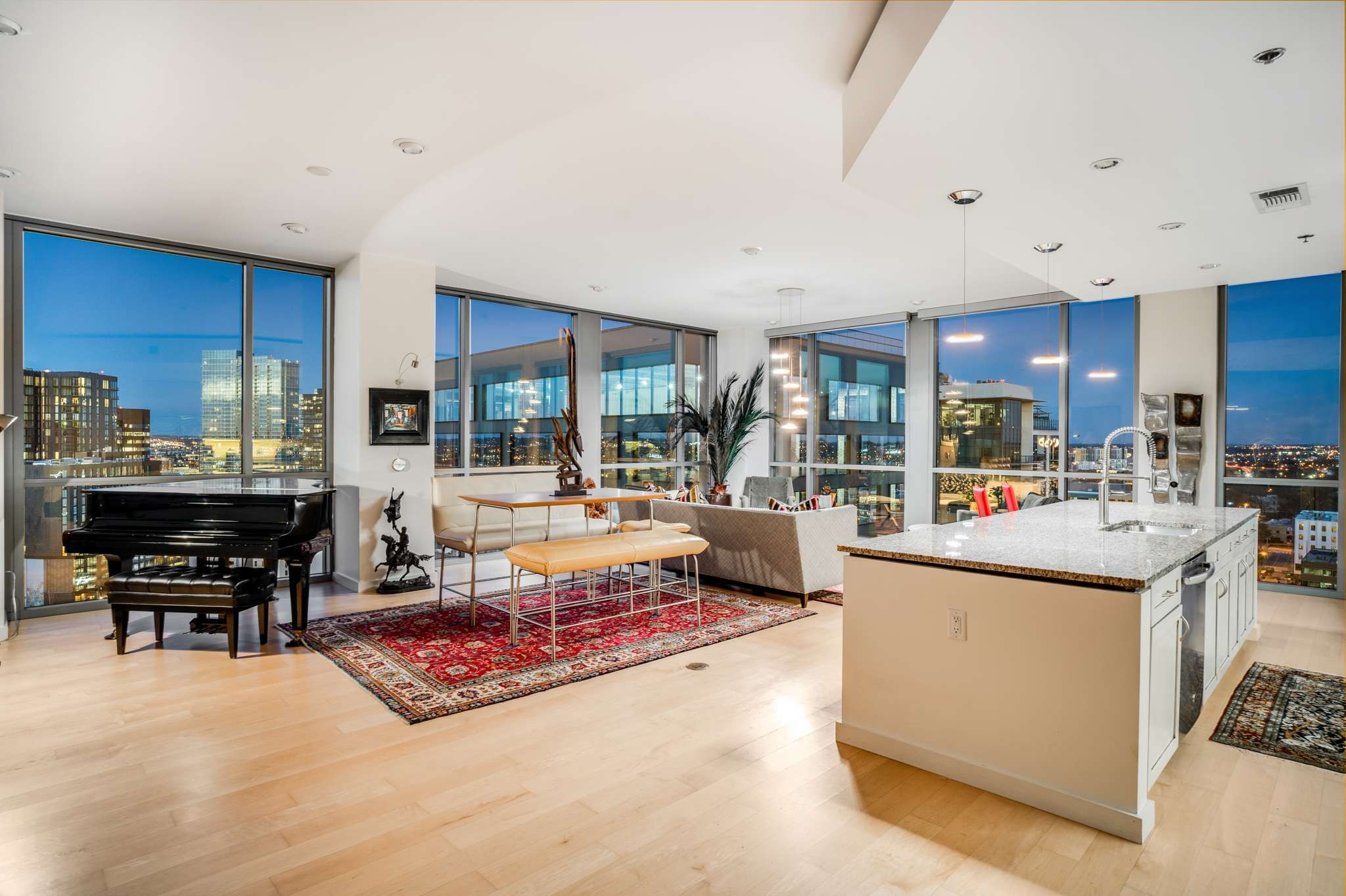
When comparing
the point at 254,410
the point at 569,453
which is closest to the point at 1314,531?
the point at 569,453

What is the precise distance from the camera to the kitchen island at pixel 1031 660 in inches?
86.2

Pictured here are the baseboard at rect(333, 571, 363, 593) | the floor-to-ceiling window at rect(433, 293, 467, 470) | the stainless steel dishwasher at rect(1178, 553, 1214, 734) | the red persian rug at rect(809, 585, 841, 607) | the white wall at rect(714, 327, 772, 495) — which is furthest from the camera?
the white wall at rect(714, 327, 772, 495)

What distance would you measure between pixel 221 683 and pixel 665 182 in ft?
11.7

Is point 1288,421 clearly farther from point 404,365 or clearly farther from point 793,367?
point 404,365

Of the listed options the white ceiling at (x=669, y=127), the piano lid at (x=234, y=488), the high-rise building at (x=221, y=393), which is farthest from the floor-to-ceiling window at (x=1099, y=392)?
the high-rise building at (x=221, y=393)

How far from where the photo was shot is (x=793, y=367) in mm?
9180

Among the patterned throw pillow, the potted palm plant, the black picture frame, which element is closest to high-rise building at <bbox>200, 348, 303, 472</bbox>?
the black picture frame

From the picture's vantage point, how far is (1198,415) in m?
6.09

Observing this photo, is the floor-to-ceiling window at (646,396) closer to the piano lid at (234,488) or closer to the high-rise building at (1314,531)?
the piano lid at (234,488)

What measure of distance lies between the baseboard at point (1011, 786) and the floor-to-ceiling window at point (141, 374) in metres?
5.10

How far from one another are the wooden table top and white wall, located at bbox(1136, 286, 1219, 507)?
475cm

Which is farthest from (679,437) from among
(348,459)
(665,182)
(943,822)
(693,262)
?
(943,822)

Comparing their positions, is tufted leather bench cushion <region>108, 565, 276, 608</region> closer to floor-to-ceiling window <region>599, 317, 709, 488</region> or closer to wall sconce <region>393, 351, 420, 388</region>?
wall sconce <region>393, 351, 420, 388</region>

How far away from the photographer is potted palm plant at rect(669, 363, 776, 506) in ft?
28.6
